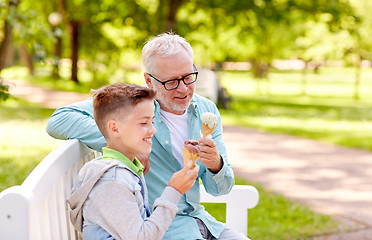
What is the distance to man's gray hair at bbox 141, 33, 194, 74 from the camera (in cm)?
238

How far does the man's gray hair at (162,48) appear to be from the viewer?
238 centimetres

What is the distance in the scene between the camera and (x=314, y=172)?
25.1 ft

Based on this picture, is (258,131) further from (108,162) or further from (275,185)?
(108,162)

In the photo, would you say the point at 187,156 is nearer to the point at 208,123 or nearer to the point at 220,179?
the point at 208,123

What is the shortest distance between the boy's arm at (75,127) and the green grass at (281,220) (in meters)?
2.83

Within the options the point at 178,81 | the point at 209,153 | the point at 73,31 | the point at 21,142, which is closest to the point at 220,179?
the point at 209,153

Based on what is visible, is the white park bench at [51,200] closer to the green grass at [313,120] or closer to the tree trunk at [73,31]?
the green grass at [313,120]

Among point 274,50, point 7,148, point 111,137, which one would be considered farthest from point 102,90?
point 274,50

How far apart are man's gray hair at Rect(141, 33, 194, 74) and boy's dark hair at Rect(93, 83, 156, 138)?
0.54 m

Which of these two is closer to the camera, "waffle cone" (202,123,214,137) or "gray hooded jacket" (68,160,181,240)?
"gray hooded jacket" (68,160,181,240)

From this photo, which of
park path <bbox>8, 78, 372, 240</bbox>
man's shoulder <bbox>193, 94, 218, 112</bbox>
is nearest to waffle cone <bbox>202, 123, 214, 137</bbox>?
man's shoulder <bbox>193, 94, 218, 112</bbox>

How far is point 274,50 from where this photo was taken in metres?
23.3

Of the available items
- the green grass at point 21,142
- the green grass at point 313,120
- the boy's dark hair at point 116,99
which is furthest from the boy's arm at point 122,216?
the green grass at point 313,120

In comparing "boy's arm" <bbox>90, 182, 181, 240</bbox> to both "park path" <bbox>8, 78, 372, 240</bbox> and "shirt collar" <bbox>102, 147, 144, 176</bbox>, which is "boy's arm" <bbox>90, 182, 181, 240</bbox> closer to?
"shirt collar" <bbox>102, 147, 144, 176</bbox>
